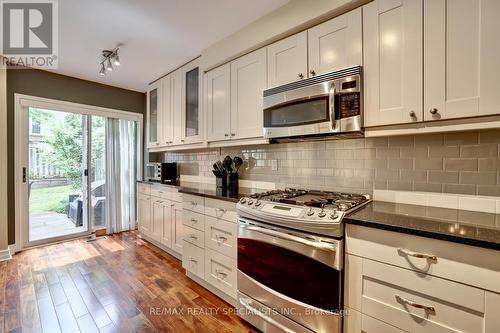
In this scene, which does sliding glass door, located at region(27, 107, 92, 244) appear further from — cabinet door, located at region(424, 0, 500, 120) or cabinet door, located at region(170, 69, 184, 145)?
cabinet door, located at region(424, 0, 500, 120)

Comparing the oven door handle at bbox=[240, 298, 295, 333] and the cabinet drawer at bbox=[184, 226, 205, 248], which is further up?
the cabinet drawer at bbox=[184, 226, 205, 248]

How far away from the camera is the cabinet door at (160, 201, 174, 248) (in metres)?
2.99

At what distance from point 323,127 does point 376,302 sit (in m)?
1.09

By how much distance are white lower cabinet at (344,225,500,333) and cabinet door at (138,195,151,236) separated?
3034 millimetres

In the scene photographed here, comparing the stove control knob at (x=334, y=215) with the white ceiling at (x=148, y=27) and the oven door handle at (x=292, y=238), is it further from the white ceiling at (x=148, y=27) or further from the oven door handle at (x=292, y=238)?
the white ceiling at (x=148, y=27)

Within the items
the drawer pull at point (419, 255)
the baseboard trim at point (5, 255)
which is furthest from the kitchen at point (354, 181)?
the baseboard trim at point (5, 255)

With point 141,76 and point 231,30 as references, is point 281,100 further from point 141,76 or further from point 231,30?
point 141,76

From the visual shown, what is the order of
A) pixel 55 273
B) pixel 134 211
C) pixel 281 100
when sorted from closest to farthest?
pixel 281 100 → pixel 55 273 → pixel 134 211

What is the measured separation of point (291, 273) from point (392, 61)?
4.77ft

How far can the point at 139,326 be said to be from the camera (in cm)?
176

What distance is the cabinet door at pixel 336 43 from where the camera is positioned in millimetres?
1538

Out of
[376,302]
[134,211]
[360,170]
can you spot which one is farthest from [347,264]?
[134,211]

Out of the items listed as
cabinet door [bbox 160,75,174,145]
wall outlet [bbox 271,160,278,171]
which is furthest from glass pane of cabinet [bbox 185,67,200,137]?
wall outlet [bbox 271,160,278,171]

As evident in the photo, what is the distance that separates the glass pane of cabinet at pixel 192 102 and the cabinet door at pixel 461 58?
90.6 inches
